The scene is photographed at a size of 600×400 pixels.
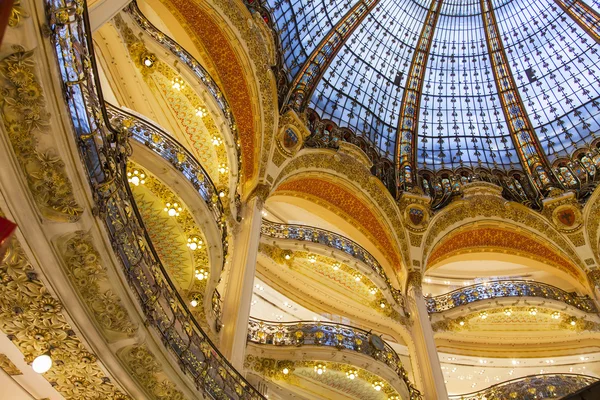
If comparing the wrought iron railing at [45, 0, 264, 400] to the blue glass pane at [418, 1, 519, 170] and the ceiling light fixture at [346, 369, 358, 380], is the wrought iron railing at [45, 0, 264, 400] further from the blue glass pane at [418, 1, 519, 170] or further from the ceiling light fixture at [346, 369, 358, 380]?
the blue glass pane at [418, 1, 519, 170]

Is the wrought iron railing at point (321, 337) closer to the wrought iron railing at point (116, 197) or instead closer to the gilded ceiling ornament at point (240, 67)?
the gilded ceiling ornament at point (240, 67)

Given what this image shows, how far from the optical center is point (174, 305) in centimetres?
660

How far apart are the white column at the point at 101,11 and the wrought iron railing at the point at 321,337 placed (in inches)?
274

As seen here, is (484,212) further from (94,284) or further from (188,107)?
(94,284)

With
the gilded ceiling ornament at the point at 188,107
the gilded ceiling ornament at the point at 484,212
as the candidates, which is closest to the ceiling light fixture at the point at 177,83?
the gilded ceiling ornament at the point at 188,107

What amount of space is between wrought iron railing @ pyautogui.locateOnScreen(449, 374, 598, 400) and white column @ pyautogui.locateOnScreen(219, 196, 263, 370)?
7523 millimetres

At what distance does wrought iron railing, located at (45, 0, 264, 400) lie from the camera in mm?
5223

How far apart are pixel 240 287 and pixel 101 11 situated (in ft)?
18.3

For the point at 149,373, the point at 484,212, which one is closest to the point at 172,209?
the point at 149,373

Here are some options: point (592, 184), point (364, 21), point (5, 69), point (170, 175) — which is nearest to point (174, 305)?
point (170, 175)

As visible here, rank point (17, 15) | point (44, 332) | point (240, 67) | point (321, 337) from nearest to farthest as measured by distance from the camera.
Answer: point (17, 15)
point (44, 332)
point (321, 337)
point (240, 67)

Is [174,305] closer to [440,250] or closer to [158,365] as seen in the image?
[158,365]

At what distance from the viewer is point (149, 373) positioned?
5.82 m

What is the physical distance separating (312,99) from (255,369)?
966cm
